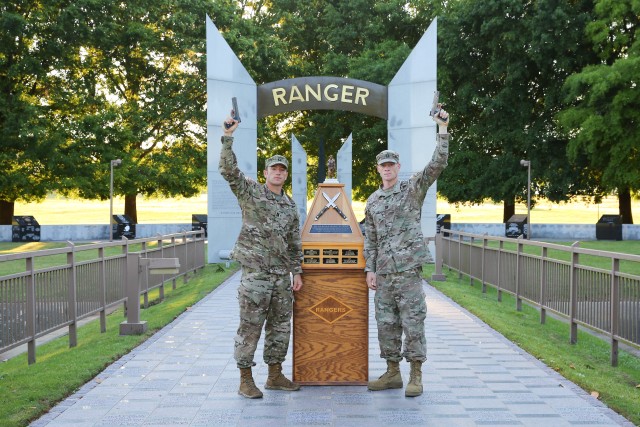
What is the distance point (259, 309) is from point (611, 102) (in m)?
31.6

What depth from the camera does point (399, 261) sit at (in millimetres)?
5969

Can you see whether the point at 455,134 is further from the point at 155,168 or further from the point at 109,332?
the point at 109,332

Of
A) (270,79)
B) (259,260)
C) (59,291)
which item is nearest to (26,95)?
(270,79)

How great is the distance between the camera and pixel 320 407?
561 centimetres

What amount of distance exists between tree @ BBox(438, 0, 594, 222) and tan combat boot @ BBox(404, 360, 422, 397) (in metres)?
32.8

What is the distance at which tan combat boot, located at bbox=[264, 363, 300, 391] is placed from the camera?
20.2ft

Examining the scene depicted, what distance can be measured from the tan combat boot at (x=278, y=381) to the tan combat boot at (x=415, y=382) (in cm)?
95

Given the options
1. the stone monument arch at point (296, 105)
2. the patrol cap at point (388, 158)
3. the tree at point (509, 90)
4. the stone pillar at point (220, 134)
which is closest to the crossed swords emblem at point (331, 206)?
the patrol cap at point (388, 158)

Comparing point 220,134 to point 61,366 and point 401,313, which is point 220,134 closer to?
point 61,366

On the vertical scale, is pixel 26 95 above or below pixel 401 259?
above

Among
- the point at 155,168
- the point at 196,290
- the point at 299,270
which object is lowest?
the point at 196,290

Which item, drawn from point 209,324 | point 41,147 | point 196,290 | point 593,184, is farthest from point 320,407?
point 593,184

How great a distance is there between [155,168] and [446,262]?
22777 millimetres

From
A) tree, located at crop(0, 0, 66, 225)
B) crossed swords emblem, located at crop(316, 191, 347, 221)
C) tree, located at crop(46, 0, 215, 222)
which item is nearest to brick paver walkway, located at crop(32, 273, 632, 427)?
crossed swords emblem, located at crop(316, 191, 347, 221)
